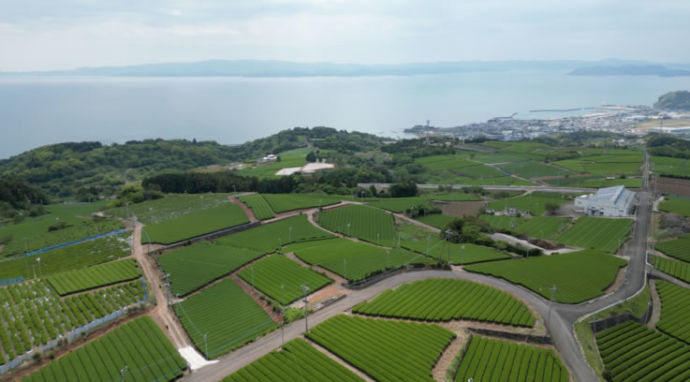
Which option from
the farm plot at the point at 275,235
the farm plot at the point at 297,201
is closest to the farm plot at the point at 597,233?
the farm plot at the point at 275,235

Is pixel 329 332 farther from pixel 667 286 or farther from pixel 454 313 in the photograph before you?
pixel 667 286

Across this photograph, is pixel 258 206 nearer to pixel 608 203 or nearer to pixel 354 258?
pixel 354 258

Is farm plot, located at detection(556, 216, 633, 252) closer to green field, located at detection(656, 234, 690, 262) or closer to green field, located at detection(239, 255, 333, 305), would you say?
green field, located at detection(656, 234, 690, 262)

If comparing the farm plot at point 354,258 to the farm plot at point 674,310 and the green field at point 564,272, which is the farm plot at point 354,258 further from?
the farm plot at point 674,310

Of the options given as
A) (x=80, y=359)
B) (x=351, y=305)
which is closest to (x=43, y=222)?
(x=80, y=359)

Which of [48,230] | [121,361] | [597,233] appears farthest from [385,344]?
[48,230]

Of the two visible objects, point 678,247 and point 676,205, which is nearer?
point 678,247

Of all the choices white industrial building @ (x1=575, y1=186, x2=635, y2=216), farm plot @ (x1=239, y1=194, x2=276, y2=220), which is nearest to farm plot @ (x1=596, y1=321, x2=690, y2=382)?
white industrial building @ (x1=575, y1=186, x2=635, y2=216)
